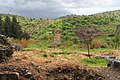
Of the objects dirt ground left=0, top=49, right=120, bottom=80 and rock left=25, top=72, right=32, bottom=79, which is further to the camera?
dirt ground left=0, top=49, right=120, bottom=80

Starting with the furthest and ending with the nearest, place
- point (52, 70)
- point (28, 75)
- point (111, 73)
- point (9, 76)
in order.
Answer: point (111, 73)
point (52, 70)
point (28, 75)
point (9, 76)

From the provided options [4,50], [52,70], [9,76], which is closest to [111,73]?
[52,70]

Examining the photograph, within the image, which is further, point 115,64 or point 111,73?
point 115,64

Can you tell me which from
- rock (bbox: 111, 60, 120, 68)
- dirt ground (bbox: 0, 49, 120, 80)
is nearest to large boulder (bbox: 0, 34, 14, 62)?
dirt ground (bbox: 0, 49, 120, 80)

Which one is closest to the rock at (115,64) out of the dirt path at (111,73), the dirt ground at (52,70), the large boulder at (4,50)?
the dirt path at (111,73)

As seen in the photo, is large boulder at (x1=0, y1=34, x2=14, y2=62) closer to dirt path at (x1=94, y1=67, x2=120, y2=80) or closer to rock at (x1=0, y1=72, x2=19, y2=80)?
rock at (x1=0, y1=72, x2=19, y2=80)

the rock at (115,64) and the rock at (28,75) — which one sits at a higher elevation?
the rock at (28,75)

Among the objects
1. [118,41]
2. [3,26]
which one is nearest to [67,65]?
[118,41]

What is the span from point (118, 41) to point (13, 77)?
30.5 meters

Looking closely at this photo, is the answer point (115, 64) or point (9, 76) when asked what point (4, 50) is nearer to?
point (9, 76)

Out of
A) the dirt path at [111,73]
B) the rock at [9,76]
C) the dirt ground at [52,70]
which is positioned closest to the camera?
the rock at [9,76]

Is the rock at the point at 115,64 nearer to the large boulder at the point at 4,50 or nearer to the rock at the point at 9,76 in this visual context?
the large boulder at the point at 4,50

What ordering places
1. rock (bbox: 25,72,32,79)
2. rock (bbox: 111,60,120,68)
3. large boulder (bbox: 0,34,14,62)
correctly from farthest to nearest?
rock (bbox: 111,60,120,68) → large boulder (bbox: 0,34,14,62) → rock (bbox: 25,72,32,79)

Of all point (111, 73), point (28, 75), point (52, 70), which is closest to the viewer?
point (28, 75)
